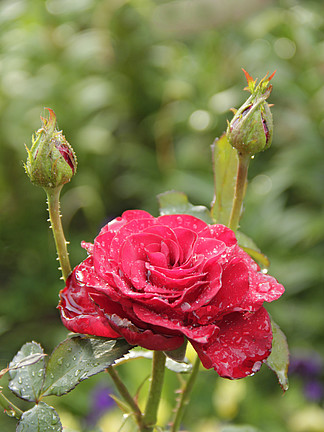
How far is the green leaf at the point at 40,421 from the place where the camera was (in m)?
0.33

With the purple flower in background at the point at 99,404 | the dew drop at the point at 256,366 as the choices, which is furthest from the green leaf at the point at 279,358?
the purple flower in background at the point at 99,404

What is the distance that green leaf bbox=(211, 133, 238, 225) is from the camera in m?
0.41

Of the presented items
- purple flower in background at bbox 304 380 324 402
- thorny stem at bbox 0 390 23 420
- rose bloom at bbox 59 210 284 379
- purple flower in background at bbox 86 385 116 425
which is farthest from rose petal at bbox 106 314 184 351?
purple flower in background at bbox 304 380 324 402

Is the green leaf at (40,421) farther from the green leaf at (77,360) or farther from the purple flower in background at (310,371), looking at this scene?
the purple flower in background at (310,371)

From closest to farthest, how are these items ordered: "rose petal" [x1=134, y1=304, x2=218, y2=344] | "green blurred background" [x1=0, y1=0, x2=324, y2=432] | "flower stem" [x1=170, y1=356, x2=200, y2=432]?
"rose petal" [x1=134, y1=304, x2=218, y2=344], "flower stem" [x1=170, y1=356, x2=200, y2=432], "green blurred background" [x1=0, y1=0, x2=324, y2=432]

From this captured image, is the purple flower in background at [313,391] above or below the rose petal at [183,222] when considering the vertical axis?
below

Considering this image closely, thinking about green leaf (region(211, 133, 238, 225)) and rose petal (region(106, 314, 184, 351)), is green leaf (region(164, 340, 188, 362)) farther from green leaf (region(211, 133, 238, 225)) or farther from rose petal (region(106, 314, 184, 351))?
green leaf (region(211, 133, 238, 225))

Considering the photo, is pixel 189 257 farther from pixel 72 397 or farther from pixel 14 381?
pixel 72 397

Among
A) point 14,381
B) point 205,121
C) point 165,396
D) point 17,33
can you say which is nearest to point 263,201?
point 205,121

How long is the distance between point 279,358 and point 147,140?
1.45m

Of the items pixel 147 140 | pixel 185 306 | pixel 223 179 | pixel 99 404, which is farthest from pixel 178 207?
pixel 147 140

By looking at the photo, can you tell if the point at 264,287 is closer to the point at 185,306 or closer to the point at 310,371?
the point at 185,306

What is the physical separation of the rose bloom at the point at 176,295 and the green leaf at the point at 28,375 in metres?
0.06

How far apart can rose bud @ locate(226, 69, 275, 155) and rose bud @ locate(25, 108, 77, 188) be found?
11 centimetres
